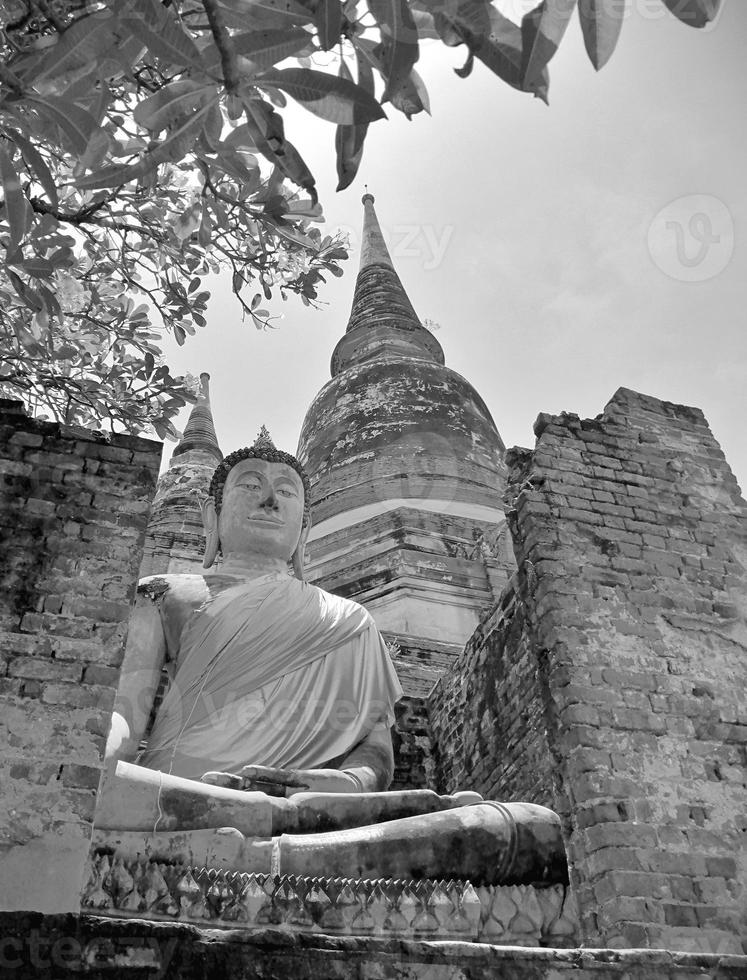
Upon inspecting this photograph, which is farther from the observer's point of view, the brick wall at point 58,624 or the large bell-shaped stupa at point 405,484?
the large bell-shaped stupa at point 405,484

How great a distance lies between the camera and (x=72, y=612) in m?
3.68

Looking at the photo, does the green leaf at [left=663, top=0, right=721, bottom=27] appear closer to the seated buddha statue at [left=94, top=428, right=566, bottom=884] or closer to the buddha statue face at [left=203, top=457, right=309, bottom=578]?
the seated buddha statue at [left=94, top=428, right=566, bottom=884]

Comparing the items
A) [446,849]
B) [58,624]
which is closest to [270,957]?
[446,849]

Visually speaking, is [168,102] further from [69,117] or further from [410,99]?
[410,99]

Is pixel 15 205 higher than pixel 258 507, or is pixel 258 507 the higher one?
pixel 258 507

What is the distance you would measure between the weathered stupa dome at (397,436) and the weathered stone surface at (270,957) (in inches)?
383

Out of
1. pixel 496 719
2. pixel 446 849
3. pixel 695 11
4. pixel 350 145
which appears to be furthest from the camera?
pixel 496 719

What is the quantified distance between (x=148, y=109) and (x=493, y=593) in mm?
9069

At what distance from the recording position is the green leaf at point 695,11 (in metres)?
1.84

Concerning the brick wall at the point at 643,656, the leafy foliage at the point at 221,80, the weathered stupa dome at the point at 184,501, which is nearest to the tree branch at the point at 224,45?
the leafy foliage at the point at 221,80

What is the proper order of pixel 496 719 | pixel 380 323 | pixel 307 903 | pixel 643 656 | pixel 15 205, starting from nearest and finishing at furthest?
pixel 15 205
pixel 307 903
pixel 643 656
pixel 496 719
pixel 380 323

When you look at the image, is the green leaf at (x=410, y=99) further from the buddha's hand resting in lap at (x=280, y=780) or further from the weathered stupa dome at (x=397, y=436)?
the weathered stupa dome at (x=397, y=436)

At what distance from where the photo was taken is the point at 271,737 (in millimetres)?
4586

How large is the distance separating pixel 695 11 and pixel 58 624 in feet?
9.54
